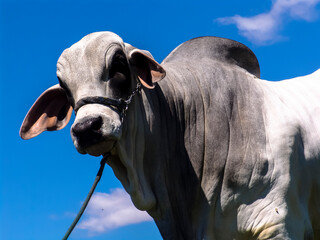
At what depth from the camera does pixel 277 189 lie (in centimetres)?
605

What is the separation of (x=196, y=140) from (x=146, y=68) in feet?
2.62

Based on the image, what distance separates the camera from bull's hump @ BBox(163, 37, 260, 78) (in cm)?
695

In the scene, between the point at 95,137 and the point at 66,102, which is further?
the point at 66,102

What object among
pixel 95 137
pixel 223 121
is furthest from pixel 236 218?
pixel 95 137

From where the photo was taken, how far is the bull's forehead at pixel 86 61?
5.83m

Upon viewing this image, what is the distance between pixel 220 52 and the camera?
6.95m

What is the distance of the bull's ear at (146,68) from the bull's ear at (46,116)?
837 mm

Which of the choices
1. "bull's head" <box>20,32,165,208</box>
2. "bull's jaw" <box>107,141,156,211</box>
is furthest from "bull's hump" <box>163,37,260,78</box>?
"bull's jaw" <box>107,141,156,211</box>

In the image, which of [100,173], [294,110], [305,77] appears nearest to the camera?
[100,173]

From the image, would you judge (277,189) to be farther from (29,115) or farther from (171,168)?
(29,115)

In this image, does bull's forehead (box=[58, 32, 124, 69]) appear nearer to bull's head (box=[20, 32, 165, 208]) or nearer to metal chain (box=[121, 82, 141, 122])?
bull's head (box=[20, 32, 165, 208])

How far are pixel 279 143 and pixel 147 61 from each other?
53.6 inches

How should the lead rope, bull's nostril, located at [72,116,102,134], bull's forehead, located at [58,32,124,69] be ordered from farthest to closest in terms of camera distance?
bull's forehead, located at [58,32,124,69] < the lead rope < bull's nostril, located at [72,116,102,134]


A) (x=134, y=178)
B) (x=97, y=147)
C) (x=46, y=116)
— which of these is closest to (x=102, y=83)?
(x=97, y=147)
